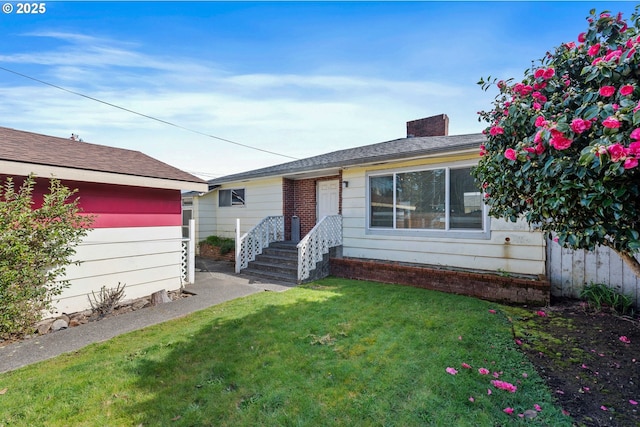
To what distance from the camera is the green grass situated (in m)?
2.53

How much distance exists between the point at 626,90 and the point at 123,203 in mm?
7650

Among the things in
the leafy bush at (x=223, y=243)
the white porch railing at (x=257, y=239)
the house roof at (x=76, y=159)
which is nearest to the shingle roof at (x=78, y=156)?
the house roof at (x=76, y=159)

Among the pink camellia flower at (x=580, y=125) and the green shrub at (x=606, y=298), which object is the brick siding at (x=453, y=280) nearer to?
the green shrub at (x=606, y=298)

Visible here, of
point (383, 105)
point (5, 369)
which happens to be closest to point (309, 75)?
point (383, 105)

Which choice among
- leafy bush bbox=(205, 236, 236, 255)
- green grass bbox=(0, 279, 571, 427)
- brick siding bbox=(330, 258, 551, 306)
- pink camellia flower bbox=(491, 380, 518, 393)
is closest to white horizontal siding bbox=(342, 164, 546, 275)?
brick siding bbox=(330, 258, 551, 306)

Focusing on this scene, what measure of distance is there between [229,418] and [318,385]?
0.91 metres

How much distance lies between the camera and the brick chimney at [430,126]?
38.1 ft

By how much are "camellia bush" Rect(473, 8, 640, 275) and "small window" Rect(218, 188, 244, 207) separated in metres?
10.2

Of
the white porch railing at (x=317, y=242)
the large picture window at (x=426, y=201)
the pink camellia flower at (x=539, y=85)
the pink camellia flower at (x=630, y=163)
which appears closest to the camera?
the pink camellia flower at (x=630, y=163)

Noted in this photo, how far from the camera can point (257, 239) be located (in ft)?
31.3

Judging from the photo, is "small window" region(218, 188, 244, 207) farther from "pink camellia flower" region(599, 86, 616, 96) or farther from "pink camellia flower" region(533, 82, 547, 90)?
"pink camellia flower" region(599, 86, 616, 96)

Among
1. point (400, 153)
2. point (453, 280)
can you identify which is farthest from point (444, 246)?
point (400, 153)

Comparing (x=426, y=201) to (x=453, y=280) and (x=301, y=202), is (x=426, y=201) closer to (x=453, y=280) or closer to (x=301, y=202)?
(x=453, y=280)

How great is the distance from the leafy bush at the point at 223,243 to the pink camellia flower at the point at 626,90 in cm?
1116
